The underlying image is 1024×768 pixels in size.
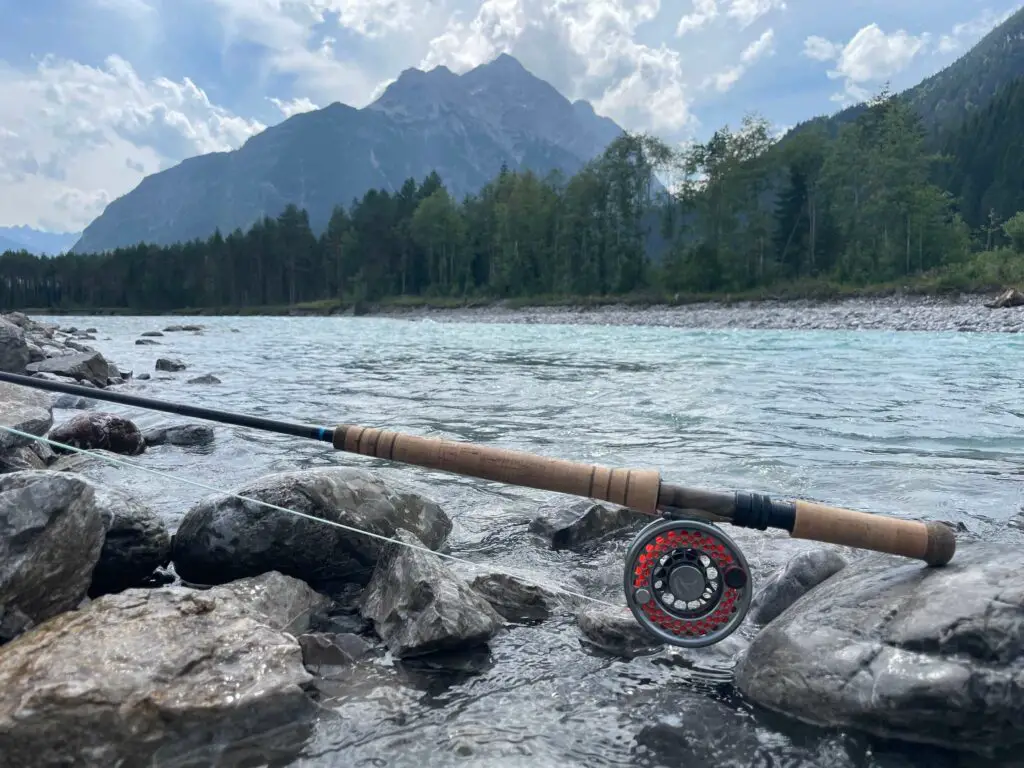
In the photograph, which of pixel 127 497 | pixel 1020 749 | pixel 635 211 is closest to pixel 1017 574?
pixel 1020 749

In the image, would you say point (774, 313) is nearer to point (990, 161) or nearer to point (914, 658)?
point (914, 658)

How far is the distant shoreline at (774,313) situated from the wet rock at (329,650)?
3239cm

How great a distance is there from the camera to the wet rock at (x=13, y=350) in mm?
13805

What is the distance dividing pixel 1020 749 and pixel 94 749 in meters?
3.17

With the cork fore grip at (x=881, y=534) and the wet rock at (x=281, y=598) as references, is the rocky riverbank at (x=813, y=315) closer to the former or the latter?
the cork fore grip at (x=881, y=534)

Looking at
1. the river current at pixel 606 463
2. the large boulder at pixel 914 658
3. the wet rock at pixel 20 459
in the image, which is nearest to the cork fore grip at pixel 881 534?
the large boulder at pixel 914 658

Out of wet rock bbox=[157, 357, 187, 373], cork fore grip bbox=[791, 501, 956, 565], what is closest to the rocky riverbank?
wet rock bbox=[157, 357, 187, 373]

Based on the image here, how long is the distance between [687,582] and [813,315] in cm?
4243

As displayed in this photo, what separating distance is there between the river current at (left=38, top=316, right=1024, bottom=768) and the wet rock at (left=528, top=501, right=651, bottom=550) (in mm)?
169

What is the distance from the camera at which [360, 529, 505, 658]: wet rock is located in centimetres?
337

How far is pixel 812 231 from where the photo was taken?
6138 centimetres

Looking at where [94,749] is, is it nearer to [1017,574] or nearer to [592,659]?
[592,659]

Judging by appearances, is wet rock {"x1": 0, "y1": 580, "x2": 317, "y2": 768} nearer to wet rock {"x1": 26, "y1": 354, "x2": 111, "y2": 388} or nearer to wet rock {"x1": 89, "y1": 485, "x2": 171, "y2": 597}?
wet rock {"x1": 89, "y1": 485, "x2": 171, "y2": 597}

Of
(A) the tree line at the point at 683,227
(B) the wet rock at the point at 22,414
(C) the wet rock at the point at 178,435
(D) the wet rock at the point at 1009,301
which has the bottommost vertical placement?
(C) the wet rock at the point at 178,435
